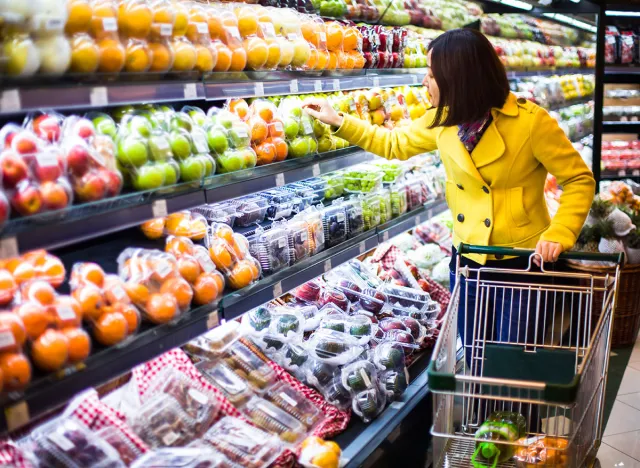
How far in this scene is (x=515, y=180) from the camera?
2.67 metres

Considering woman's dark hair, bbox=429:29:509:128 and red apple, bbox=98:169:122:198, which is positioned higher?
woman's dark hair, bbox=429:29:509:128

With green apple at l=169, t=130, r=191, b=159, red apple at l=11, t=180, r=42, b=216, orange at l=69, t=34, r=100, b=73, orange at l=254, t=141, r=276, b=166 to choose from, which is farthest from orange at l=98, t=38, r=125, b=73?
orange at l=254, t=141, r=276, b=166

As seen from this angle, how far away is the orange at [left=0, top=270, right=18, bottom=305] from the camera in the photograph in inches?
69.2

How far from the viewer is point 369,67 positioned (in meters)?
3.51

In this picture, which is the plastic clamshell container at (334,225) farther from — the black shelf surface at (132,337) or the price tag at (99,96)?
the price tag at (99,96)

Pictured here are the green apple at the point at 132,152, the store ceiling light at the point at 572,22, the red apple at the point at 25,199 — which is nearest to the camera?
the red apple at the point at 25,199

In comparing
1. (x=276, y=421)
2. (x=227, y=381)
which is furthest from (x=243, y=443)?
(x=227, y=381)

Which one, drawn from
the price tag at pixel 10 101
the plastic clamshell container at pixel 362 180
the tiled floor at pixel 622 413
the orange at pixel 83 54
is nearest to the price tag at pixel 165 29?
the orange at pixel 83 54

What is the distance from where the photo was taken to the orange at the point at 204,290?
229 centimetres

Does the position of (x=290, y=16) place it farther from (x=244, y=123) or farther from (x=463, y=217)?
(x=463, y=217)

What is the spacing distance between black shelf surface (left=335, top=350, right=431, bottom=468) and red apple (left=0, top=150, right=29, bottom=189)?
142cm

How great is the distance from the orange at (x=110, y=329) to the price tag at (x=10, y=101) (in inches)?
24.3

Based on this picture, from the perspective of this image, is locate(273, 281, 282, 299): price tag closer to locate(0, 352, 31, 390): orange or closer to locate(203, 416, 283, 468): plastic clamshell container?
locate(203, 416, 283, 468): plastic clamshell container

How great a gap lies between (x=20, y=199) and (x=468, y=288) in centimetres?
173
